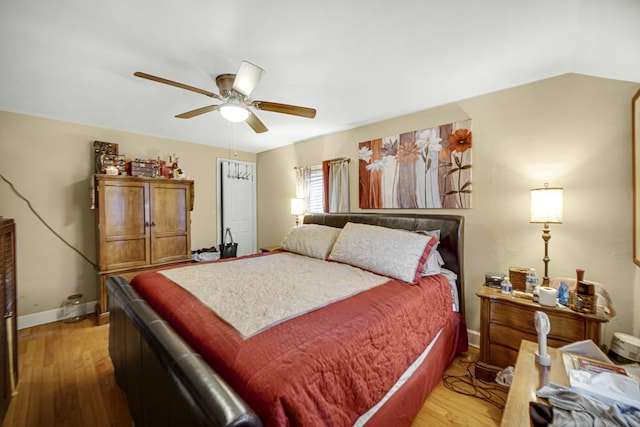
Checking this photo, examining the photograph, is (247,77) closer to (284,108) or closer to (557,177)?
(284,108)

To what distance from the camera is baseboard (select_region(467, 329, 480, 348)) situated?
2.37m

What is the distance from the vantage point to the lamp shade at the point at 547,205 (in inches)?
71.8

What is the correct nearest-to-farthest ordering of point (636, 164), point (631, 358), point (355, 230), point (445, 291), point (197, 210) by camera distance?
point (631, 358) → point (636, 164) → point (445, 291) → point (355, 230) → point (197, 210)

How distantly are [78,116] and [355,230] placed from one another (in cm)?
339

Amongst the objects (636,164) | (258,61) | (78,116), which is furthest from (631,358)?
(78,116)

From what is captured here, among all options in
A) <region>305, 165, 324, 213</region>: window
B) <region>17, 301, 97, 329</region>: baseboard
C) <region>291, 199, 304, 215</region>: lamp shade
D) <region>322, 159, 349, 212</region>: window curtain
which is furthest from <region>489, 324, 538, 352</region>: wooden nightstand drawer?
<region>17, 301, 97, 329</region>: baseboard

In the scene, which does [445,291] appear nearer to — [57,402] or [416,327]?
[416,327]

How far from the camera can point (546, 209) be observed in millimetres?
1849

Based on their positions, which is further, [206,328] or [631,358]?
[631,358]

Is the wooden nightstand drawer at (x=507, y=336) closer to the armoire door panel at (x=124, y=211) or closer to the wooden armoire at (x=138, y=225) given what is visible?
the wooden armoire at (x=138, y=225)

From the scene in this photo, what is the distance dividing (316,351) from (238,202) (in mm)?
4021

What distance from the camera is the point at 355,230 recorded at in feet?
8.26

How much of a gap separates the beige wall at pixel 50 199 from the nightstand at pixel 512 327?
172 inches

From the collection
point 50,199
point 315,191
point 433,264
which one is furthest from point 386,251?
point 50,199
